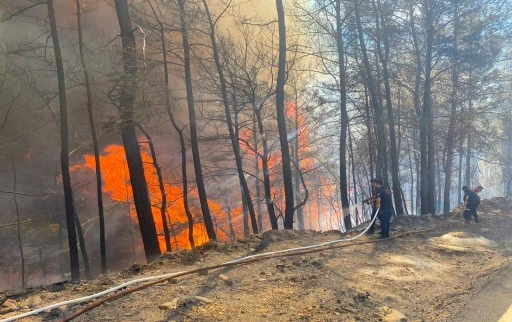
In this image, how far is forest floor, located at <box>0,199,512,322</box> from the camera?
12.3 ft

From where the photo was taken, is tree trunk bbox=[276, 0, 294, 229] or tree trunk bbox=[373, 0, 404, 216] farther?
tree trunk bbox=[373, 0, 404, 216]

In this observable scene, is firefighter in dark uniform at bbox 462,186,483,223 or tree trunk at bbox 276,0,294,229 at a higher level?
tree trunk at bbox 276,0,294,229

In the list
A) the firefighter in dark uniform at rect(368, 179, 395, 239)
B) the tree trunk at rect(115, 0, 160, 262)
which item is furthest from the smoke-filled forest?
the firefighter in dark uniform at rect(368, 179, 395, 239)

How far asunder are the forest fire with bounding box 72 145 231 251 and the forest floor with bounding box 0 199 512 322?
15.2 meters

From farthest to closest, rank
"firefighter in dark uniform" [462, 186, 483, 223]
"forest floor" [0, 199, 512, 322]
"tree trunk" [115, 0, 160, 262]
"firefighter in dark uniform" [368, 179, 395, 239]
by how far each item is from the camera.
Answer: "firefighter in dark uniform" [462, 186, 483, 223] < "firefighter in dark uniform" [368, 179, 395, 239] < "tree trunk" [115, 0, 160, 262] < "forest floor" [0, 199, 512, 322]

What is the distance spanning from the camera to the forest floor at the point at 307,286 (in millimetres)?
3744

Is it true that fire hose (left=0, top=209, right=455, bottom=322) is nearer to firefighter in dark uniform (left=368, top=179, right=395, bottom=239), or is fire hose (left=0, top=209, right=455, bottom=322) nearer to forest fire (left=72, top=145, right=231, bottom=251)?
firefighter in dark uniform (left=368, top=179, right=395, bottom=239)

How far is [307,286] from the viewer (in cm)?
459

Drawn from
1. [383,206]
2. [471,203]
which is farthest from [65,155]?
[471,203]

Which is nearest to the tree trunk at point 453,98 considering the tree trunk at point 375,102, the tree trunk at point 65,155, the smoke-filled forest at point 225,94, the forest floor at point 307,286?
the smoke-filled forest at point 225,94

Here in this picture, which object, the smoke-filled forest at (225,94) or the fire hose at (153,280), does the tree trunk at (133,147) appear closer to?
the smoke-filled forest at (225,94)

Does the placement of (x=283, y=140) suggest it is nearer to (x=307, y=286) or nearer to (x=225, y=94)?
(x=225, y=94)

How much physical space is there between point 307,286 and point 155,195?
1922 cm

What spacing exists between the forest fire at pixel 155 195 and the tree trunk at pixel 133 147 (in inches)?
515
